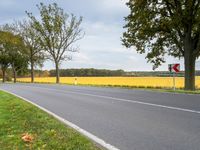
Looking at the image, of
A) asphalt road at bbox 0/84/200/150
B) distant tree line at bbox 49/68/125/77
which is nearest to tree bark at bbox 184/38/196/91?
asphalt road at bbox 0/84/200/150

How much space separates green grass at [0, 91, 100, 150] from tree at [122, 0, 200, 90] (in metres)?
19.8

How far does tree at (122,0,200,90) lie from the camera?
98.6 ft

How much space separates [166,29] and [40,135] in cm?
2378

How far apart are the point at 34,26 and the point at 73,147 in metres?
55.4

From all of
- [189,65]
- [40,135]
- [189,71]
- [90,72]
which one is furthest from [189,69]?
[90,72]

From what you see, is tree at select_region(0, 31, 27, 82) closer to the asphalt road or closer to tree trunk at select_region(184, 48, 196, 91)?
tree trunk at select_region(184, 48, 196, 91)

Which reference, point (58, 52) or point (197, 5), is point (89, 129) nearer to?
point (197, 5)

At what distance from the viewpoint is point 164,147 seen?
23.7 feet

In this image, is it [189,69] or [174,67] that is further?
[189,69]

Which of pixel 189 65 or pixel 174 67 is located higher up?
pixel 189 65

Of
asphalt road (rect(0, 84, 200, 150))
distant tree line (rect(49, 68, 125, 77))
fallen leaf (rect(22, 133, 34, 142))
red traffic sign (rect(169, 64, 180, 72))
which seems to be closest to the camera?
asphalt road (rect(0, 84, 200, 150))

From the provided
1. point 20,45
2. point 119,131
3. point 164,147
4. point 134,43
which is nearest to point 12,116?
point 119,131

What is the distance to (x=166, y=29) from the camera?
31.2 m

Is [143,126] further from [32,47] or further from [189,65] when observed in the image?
[32,47]
